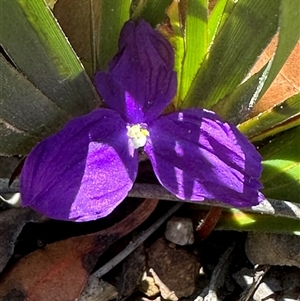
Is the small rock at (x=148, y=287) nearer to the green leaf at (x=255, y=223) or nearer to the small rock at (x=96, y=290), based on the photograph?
the small rock at (x=96, y=290)

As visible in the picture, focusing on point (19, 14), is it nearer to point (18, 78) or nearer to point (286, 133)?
point (18, 78)

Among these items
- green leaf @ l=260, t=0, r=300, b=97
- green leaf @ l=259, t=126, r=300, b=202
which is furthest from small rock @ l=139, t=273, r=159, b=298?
green leaf @ l=260, t=0, r=300, b=97

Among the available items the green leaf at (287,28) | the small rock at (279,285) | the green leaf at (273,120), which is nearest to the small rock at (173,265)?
the small rock at (279,285)

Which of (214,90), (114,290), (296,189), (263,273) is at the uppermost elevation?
(214,90)

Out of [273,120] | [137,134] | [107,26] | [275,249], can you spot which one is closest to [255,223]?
[275,249]

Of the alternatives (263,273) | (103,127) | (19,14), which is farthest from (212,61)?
(263,273)

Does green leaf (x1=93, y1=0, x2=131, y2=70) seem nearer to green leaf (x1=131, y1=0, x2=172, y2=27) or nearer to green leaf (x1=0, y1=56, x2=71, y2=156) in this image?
Result: green leaf (x1=131, y1=0, x2=172, y2=27)
